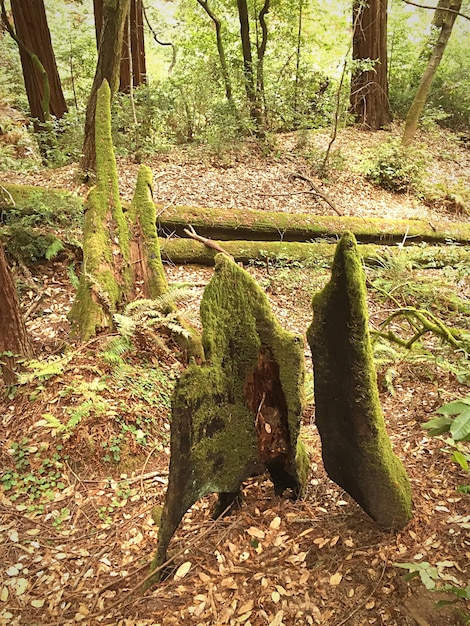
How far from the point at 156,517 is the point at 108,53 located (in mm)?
7466

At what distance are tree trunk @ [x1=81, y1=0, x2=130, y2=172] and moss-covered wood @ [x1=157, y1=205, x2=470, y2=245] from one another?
5.71 feet

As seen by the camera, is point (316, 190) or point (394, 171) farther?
point (394, 171)

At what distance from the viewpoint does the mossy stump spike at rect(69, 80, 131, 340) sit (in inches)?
189

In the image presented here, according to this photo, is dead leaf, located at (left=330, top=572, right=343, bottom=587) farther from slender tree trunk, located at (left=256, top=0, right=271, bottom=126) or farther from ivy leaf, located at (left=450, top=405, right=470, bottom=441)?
slender tree trunk, located at (left=256, top=0, right=271, bottom=126)

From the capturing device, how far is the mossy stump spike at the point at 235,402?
2.51 meters

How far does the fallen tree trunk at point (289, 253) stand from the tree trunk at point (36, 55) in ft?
20.8

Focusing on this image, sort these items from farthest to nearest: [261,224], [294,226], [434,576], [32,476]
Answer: [294,226] < [261,224] < [32,476] < [434,576]

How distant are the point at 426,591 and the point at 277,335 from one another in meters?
1.56

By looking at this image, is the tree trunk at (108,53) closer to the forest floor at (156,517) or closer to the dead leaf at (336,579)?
the forest floor at (156,517)

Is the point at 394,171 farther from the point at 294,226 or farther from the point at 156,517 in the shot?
the point at 156,517

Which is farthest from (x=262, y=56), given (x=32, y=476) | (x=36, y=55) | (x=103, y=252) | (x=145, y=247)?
(x=32, y=476)

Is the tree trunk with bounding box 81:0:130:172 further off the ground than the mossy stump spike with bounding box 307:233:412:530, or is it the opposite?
the tree trunk with bounding box 81:0:130:172

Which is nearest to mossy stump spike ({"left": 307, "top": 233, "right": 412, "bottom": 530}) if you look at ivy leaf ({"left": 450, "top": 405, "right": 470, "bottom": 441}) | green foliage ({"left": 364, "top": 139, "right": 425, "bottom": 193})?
ivy leaf ({"left": 450, "top": 405, "right": 470, "bottom": 441})

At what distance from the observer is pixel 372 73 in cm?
1353
